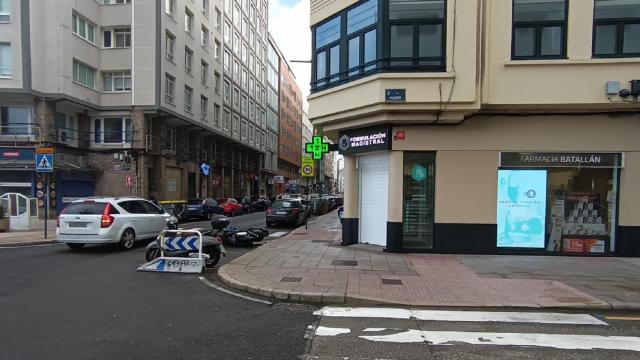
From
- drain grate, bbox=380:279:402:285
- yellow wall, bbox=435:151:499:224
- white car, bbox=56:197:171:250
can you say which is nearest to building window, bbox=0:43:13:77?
white car, bbox=56:197:171:250

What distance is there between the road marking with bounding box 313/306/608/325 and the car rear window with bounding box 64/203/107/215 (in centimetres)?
860

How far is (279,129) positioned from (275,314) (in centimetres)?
7243

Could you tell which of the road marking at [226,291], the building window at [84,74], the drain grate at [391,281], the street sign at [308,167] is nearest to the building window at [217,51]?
the building window at [84,74]

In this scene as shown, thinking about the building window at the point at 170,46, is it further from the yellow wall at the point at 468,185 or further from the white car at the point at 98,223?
the yellow wall at the point at 468,185

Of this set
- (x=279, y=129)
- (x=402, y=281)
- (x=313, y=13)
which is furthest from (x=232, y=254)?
(x=279, y=129)

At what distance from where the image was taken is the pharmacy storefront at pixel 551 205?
1152cm

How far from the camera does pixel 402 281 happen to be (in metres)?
8.38

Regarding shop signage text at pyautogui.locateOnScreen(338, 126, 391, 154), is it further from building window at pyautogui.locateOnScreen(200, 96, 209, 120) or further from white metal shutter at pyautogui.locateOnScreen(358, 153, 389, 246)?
building window at pyautogui.locateOnScreen(200, 96, 209, 120)

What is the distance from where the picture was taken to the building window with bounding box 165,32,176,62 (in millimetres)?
31703

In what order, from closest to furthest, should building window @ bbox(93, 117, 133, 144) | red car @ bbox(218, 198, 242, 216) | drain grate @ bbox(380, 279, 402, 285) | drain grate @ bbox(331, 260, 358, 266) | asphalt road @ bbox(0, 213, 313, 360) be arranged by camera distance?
asphalt road @ bbox(0, 213, 313, 360) < drain grate @ bbox(380, 279, 402, 285) < drain grate @ bbox(331, 260, 358, 266) < building window @ bbox(93, 117, 133, 144) < red car @ bbox(218, 198, 242, 216)

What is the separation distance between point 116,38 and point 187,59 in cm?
654

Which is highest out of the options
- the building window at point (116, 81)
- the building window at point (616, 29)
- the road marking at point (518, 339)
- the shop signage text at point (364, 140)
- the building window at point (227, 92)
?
the building window at point (227, 92)

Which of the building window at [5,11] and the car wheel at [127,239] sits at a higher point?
the building window at [5,11]

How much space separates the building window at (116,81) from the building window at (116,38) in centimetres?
189
